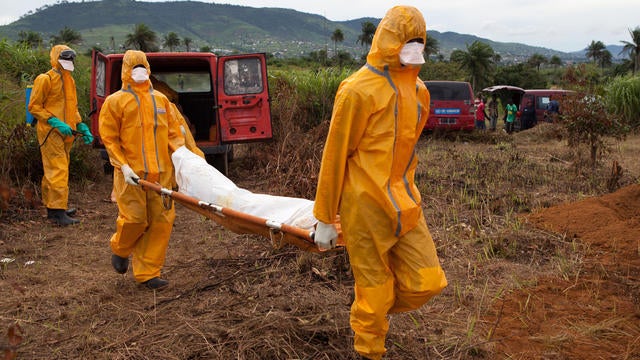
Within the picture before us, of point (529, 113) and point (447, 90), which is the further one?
point (529, 113)

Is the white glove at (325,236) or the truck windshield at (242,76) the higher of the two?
the truck windshield at (242,76)

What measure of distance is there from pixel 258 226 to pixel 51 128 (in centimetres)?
406

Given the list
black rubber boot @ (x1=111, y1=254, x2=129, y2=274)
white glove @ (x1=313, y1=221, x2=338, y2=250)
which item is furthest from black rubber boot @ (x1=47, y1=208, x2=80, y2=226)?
white glove @ (x1=313, y1=221, x2=338, y2=250)

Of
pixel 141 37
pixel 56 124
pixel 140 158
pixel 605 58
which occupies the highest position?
pixel 141 37

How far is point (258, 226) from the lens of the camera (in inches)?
106

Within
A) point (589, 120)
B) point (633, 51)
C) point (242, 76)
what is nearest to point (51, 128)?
point (242, 76)

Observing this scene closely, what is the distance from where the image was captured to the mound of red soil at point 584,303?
9.27ft

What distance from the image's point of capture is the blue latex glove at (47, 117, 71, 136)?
18.1ft

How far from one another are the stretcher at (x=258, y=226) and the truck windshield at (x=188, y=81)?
236 inches

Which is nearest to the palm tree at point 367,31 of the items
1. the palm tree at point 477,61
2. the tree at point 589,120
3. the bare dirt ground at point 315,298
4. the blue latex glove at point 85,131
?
the palm tree at point 477,61

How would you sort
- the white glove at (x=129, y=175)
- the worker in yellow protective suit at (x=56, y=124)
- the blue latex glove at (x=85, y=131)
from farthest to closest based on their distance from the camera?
the worker in yellow protective suit at (x=56, y=124) → the blue latex glove at (x=85, y=131) → the white glove at (x=129, y=175)

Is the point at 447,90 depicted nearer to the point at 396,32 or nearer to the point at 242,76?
the point at 242,76

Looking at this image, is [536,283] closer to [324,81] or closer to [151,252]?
[151,252]

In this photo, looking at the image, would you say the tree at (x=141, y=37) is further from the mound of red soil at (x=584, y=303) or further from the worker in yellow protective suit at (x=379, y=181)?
the worker in yellow protective suit at (x=379, y=181)
